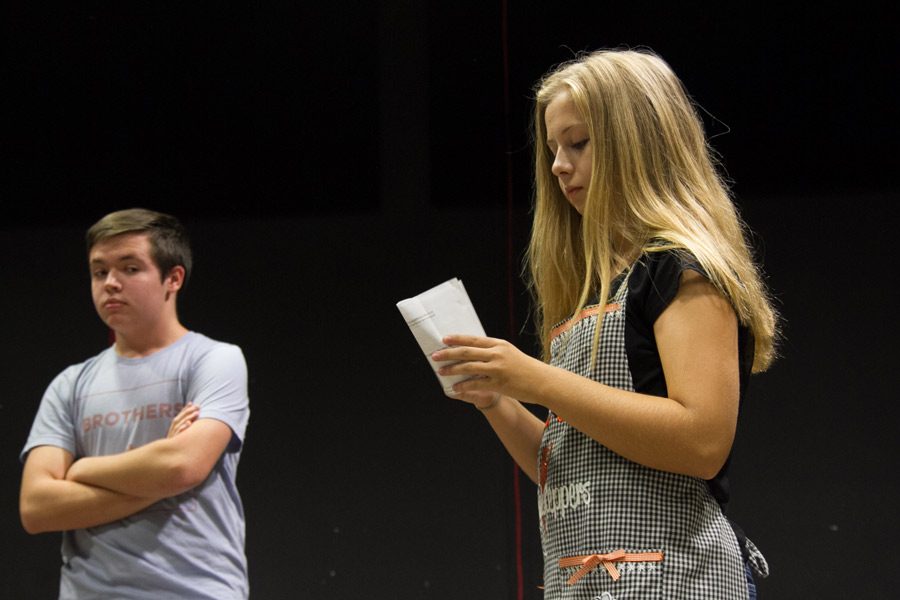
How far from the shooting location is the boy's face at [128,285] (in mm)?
2203

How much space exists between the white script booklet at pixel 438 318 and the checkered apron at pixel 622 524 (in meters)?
0.16

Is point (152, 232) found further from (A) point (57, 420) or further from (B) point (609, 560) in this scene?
(B) point (609, 560)

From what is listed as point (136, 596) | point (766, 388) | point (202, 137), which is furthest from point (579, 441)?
point (202, 137)

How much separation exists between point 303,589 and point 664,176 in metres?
1.86

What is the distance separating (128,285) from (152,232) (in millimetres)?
145

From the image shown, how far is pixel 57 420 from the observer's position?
213 cm

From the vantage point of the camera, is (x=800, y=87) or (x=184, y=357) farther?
(x=800, y=87)

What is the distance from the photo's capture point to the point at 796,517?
8.13ft

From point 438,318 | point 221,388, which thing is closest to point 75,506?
point 221,388

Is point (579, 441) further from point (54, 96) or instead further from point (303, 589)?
point (54, 96)

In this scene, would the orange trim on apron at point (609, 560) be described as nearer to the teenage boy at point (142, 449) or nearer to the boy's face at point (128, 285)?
the teenage boy at point (142, 449)

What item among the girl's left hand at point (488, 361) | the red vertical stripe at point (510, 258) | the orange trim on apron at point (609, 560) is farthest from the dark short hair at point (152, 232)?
the orange trim on apron at point (609, 560)

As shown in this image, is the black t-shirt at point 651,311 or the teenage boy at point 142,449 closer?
the black t-shirt at point 651,311

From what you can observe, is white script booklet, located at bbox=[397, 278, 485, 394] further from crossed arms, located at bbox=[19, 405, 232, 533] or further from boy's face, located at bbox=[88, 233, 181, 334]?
boy's face, located at bbox=[88, 233, 181, 334]
